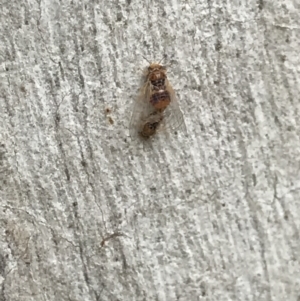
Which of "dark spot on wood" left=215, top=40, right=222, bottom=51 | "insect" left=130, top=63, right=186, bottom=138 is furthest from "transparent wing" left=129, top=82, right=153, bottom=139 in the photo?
"dark spot on wood" left=215, top=40, right=222, bottom=51

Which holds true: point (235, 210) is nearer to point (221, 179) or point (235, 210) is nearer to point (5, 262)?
point (221, 179)

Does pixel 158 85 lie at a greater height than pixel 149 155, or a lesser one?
greater

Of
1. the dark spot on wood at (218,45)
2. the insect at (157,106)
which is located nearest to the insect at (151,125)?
the insect at (157,106)

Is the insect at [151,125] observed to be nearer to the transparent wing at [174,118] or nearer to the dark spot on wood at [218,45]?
the transparent wing at [174,118]

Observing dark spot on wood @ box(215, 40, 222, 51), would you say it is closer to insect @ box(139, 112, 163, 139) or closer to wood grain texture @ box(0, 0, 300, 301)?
wood grain texture @ box(0, 0, 300, 301)

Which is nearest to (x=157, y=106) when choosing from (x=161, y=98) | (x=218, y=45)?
(x=161, y=98)

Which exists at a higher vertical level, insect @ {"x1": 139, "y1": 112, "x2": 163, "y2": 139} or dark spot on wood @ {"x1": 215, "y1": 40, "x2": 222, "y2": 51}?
dark spot on wood @ {"x1": 215, "y1": 40, "x2": 222, "y2": 51}

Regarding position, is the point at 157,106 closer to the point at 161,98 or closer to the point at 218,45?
the point at 161,98
